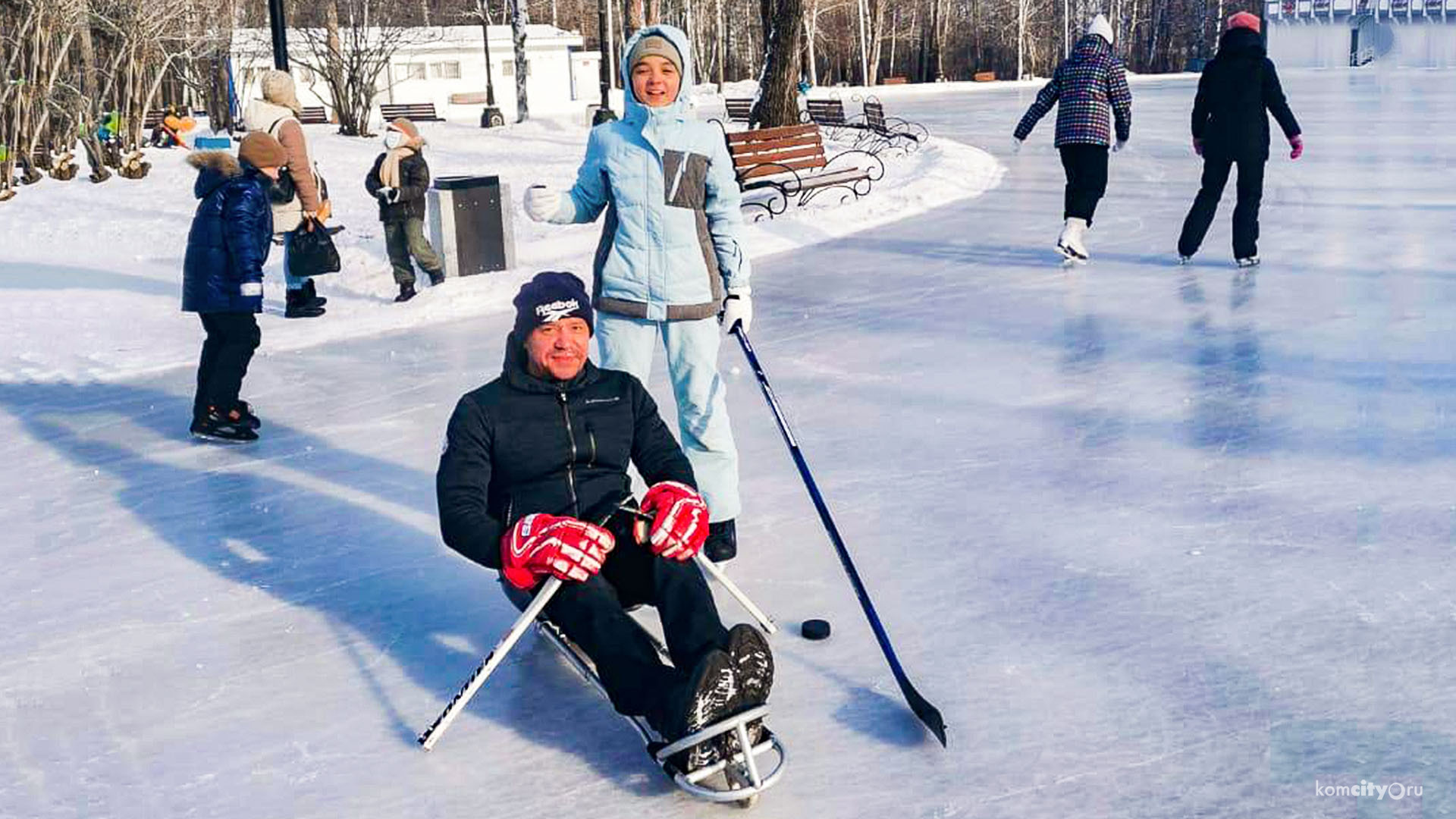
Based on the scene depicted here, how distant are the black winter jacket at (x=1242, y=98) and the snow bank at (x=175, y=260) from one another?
3.73 meters

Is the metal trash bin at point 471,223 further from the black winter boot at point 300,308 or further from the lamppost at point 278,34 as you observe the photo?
the lamppost at point 278,34

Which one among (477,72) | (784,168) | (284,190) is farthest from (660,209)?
(477,72)

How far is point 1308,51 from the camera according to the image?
63.9 meters

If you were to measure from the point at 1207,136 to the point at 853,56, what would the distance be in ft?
199

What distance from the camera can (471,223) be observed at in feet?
34.1

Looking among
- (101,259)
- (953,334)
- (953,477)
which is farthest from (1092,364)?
(101,259)

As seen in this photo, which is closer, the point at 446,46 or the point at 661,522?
the point at 661,522

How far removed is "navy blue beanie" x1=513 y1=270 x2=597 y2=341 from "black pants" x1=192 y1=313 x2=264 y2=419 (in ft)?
10.4

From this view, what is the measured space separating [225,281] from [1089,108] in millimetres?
5715

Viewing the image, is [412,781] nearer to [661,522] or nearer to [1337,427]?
[661,522]

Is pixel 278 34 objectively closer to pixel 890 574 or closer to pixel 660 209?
pixel 660 209

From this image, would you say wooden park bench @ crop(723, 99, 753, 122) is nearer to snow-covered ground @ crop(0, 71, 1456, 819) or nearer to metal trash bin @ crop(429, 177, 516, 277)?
metal trash bin @ crop(429, 177, 516, 277)

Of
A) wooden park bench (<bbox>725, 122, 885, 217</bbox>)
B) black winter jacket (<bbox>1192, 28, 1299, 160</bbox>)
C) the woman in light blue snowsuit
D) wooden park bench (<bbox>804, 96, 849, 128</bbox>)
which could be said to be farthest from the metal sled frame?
wooden park bench (<bbox>804, 96, 849, 128</bbox>)

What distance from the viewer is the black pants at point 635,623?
3014 millimetres
